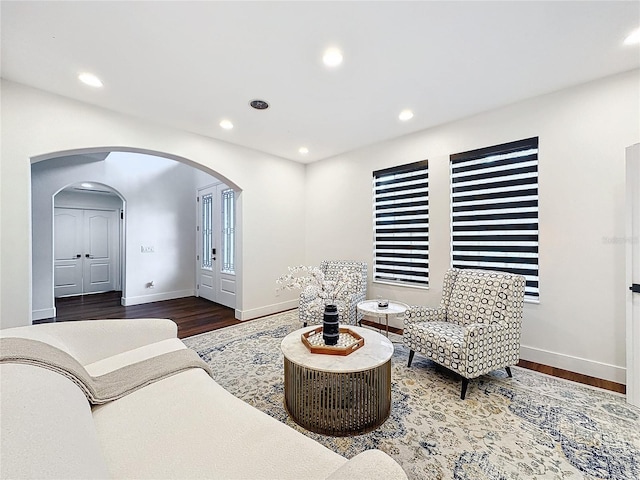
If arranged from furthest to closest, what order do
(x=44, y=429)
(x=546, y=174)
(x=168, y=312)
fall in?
(x=168, y=312)
(x=546, y=174)
(x=44, y=429)

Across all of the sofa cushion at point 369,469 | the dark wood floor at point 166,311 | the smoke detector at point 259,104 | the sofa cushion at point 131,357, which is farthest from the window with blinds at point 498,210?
the dark wood floor at point 166,311

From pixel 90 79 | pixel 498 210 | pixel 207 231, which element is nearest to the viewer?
pixel 90 79

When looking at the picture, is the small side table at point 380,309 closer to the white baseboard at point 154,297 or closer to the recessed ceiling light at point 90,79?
the recessed ceiling light at point 90,79

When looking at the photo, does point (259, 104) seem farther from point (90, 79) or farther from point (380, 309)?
point (380, 309)

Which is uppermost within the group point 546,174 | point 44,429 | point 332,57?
point 332,57

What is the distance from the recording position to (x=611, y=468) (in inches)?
62.9

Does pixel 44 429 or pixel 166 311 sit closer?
pixel 44 429

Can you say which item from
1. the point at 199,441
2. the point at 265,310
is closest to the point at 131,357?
the point at 199,441

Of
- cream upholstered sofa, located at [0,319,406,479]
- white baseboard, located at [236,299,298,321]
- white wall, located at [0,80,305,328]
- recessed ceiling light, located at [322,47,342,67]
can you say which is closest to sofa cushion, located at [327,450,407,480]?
cream upholstered sofa, located at [0,319,406,479]

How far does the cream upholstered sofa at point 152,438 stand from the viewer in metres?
0.75

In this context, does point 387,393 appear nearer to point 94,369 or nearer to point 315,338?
point 315,338

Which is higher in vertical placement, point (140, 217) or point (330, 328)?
point (140, 217)

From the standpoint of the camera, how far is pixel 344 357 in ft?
6.53

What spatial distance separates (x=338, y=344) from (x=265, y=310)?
2.82 metres
